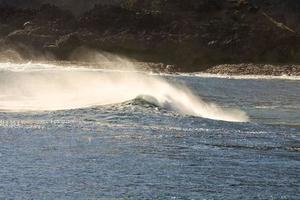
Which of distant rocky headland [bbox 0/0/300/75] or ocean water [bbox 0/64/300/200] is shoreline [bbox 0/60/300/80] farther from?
ocean water [bbox 0/64/300/200]

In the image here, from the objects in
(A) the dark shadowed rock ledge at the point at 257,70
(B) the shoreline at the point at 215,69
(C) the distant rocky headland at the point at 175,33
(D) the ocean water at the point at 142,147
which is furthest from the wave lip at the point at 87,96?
(C) the distant rocky headland at the point at 175,33

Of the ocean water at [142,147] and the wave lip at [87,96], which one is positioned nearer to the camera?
the ocean water at [142,147]

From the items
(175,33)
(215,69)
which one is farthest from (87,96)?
(175,33)

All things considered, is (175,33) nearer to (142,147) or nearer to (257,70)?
(257,70)

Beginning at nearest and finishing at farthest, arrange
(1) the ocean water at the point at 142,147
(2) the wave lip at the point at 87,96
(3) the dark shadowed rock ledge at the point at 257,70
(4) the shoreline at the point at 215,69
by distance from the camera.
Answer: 1. (1) the ocean water at the point at 142,147
2. (2) the wave lip at the point at 87,96
3. (4) the shoreline at the point at 215,69
4. (3) the dark shadowed rock ledge at the point at 257,70

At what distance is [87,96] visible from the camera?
132 feet

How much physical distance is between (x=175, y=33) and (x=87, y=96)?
42.0 metres

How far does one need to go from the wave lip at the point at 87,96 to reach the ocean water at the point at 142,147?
0.08 m

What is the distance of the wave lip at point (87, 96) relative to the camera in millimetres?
35281

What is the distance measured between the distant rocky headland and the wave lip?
20.2 meters

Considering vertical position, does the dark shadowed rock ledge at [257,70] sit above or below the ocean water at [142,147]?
above

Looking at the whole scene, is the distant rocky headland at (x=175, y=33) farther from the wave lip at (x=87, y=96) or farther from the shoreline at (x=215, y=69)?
the wave lip at (x=87, y=96)

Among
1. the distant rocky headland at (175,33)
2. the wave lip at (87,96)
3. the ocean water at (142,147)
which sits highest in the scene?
the distant rocky headland at (175,33)

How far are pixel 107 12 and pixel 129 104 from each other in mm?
54334
